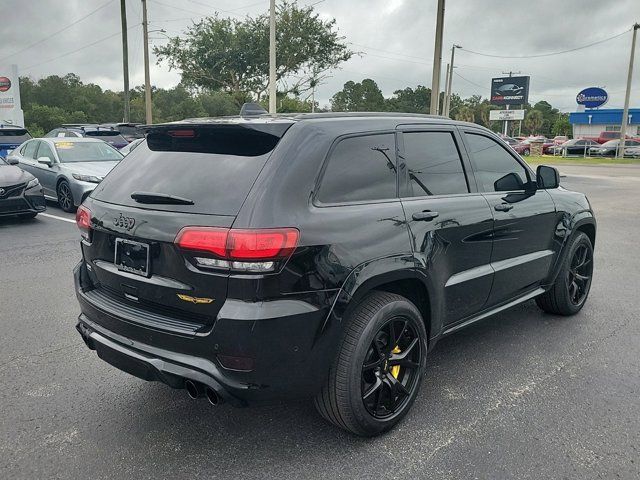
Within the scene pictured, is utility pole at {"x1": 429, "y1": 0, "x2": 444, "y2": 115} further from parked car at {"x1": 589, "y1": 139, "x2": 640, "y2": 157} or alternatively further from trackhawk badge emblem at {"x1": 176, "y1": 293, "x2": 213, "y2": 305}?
parked car at {"x1": 589, "y1": 139, "x2": 640, "y2": 157}

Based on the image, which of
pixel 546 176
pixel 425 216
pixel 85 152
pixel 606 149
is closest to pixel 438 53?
pixel 85 152

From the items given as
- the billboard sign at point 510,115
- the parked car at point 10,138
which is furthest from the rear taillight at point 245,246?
the billboard sign at point 510,115

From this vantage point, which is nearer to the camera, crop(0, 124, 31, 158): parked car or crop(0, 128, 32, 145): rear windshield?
crop(0, 124, 31, 158): parked car

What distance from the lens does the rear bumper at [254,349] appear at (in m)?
2.44

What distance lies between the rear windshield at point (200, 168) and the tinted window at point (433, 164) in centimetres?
95

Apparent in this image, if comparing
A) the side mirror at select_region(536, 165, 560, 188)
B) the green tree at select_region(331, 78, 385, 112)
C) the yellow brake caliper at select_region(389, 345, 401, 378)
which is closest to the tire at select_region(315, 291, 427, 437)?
the yellow brake caliper at select_region(389, 345, 401, 378)

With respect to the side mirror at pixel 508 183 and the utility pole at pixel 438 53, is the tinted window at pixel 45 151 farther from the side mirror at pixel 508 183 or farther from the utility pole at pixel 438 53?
the utility pole at pixel 438 53

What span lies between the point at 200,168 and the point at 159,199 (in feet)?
0.88

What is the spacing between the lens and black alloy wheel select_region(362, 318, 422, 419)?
115 inches

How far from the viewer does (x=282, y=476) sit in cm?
262

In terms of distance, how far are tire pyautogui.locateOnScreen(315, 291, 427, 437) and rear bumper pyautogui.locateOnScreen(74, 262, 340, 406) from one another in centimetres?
12

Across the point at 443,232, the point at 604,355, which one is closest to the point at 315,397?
the point at 443,232

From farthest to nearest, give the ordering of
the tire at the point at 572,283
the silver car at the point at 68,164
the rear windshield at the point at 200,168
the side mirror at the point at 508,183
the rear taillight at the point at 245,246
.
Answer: the silver car at the point at 68,164
the tire at the point at 572,283
the side mirror at the point at 508,183
the rear windshield at the point at 200,168
the rear taillight at the point at 245,246

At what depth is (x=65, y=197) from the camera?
10688mm
